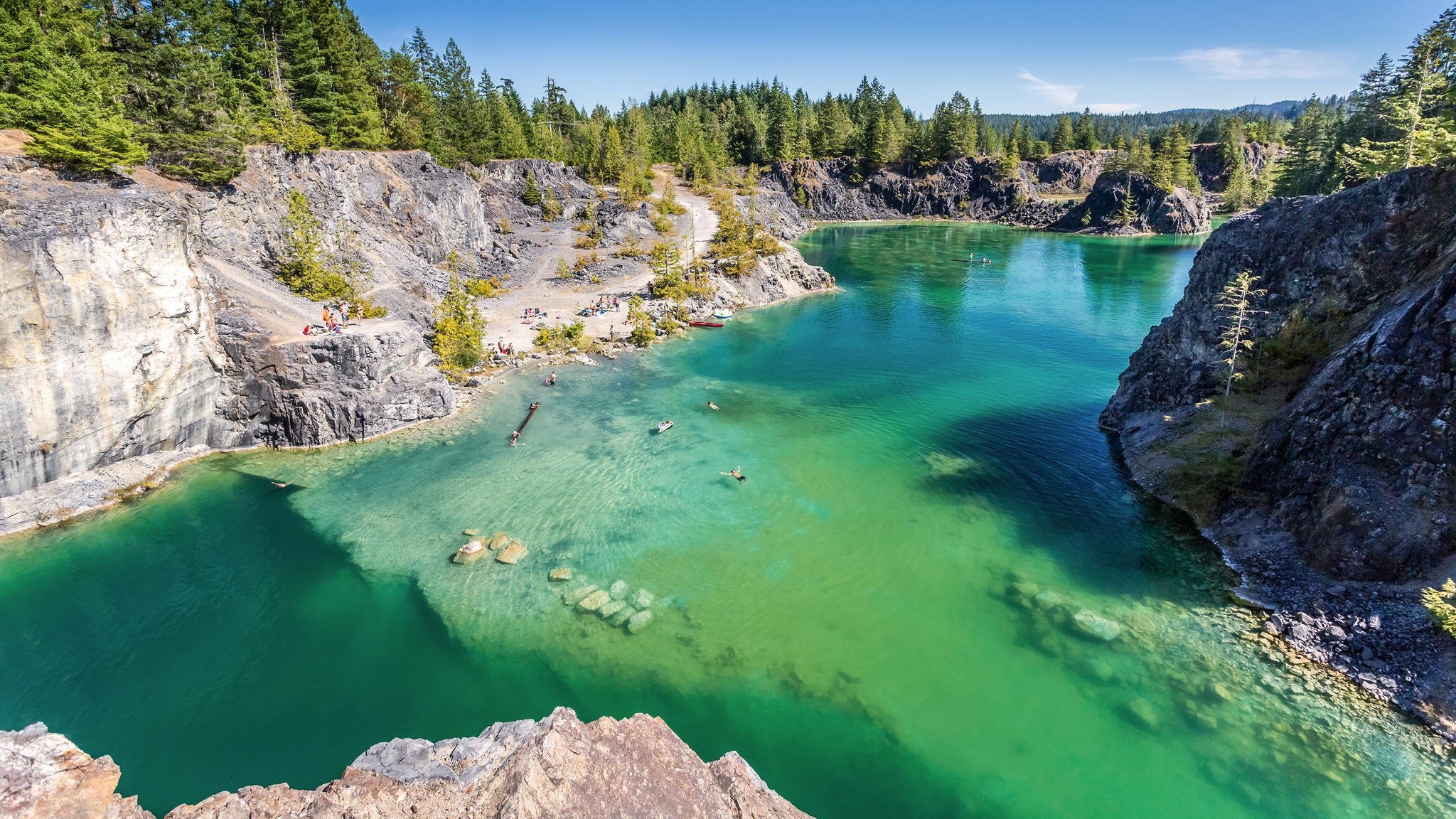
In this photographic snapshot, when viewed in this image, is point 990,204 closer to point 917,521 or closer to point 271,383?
point 917,521

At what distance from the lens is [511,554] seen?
32.5 meters

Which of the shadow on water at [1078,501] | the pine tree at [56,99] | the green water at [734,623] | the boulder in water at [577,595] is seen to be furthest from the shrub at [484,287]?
the shadow on water at [1078,501]

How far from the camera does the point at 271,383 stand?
43125mm

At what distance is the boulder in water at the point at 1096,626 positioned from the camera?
2702 cm

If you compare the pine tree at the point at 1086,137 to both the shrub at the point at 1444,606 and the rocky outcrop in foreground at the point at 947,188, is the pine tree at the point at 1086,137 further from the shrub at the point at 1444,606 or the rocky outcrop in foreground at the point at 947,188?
the shrub at the point at 1444,606

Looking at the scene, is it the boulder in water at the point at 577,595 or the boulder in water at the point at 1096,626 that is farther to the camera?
the boulder in water at the point at 577,595

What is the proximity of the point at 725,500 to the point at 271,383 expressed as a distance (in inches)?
1271

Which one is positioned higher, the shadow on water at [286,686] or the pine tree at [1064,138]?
the pine tree at [1064,138]

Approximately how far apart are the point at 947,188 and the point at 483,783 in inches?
7445

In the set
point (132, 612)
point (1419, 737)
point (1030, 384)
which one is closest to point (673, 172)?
point (1030, 384)

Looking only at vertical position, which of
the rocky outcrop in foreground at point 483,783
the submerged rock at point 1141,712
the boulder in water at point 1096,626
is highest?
the rocky outcrop in foreground at point 483,783

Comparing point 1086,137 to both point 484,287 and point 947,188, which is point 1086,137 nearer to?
point 947,188

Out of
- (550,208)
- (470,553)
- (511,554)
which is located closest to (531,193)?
(550,208)

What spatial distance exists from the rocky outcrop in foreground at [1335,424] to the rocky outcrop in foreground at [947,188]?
137914 mm
